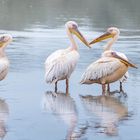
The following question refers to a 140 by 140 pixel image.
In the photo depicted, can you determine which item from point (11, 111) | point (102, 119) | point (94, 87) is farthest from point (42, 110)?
point (94, 87)

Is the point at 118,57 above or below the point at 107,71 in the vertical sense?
above

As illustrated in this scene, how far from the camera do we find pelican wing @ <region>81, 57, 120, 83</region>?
10.6m

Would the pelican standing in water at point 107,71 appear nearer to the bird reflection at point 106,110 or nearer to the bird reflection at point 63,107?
the bird reflection at point 106,110

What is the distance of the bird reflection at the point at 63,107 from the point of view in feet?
26.9

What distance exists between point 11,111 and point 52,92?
183 centimetres

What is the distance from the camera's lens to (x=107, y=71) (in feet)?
34.8

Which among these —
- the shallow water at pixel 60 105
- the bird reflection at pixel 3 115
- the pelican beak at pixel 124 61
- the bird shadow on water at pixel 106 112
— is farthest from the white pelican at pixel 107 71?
the bird reflection at pixel 3 115

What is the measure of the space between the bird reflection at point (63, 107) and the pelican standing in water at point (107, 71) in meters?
0.60

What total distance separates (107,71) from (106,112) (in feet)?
5.68

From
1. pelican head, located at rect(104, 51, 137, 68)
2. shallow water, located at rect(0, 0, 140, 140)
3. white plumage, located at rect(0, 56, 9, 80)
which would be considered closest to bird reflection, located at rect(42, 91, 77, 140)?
shallow water, located at rect(0, 0, 140, 140)

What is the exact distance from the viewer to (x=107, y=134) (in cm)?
756

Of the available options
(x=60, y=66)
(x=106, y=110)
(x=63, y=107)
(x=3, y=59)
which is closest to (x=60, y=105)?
(x=63, y=107)

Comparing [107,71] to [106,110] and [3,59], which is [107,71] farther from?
[3,59]

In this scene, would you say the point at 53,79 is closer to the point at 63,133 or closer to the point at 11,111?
the point at 11,111
